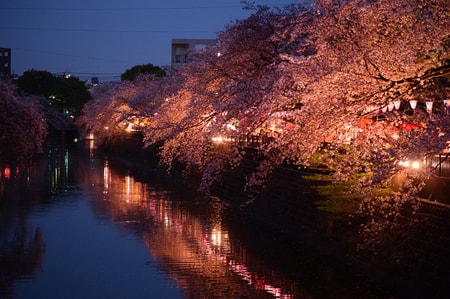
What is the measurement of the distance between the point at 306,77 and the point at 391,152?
2.78 meters

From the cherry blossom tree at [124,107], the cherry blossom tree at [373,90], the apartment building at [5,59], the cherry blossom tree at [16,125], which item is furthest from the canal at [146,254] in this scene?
the apartment building at [5,59]

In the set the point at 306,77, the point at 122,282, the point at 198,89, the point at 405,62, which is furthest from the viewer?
the point at 198,89

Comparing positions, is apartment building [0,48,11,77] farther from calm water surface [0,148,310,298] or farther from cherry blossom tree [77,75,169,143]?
calm water surface [0,148,310,298]

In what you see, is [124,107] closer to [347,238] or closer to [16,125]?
[16,125]

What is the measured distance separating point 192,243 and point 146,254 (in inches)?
73.8

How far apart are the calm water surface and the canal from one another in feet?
0.07

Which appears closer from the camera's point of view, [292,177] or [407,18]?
[407,18]

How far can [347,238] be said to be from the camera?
609 inches

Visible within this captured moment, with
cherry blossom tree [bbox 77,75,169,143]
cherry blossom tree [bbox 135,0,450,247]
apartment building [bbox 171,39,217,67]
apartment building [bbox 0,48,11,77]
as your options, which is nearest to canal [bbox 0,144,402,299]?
cherry blossom tree [bbox 135,0,450,247]

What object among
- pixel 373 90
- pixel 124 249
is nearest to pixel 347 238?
pixel 124 249

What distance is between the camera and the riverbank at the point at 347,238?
12328 mm

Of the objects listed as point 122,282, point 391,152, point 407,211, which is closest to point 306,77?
point 391,152

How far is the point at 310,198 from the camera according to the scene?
19.1 m

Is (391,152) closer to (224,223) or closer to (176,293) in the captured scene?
(176,293)
